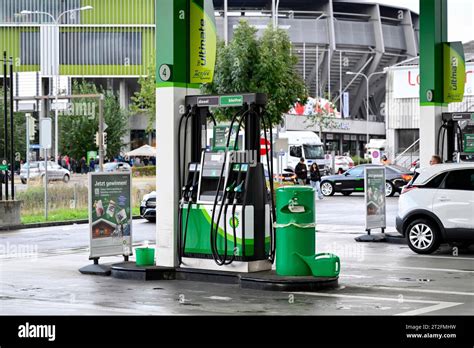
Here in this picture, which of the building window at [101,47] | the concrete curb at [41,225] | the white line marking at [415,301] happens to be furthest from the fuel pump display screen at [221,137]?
the building window at [101,47]

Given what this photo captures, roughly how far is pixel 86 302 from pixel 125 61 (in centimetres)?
8031

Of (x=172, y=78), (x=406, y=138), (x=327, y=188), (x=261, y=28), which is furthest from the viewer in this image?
(x=261, y=28)

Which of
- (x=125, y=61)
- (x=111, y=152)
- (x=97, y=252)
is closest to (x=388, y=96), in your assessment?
(x=111, y=152)

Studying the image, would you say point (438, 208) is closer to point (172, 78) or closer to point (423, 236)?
point (423, 236)

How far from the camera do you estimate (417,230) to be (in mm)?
18703

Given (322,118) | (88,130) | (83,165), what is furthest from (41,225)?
(322,118)

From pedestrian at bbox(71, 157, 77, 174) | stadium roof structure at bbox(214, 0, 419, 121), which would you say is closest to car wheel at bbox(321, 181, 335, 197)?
pedestrian at bbox(71, 157, 77, 174)

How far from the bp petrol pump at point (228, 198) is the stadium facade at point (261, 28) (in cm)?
6695

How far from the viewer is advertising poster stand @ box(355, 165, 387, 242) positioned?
21.7 meters

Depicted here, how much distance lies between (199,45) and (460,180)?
626 centimetres

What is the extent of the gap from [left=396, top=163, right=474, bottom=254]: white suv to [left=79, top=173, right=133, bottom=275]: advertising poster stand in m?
5.93

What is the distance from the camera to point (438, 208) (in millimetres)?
18312

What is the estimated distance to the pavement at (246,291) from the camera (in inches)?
461
